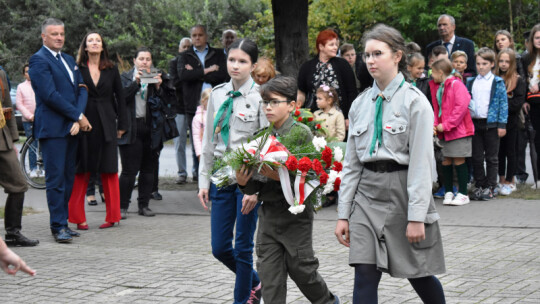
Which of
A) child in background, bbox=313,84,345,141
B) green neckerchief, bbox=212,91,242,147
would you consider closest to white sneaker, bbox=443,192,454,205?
child in background, bbox=313,84,345,141

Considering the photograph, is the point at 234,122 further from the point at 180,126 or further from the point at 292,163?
the point at 180,126

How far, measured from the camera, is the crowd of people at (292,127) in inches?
175

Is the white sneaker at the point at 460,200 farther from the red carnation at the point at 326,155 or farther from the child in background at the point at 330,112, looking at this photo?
the red carnation at the point at 326,155

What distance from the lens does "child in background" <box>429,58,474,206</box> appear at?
1039cm

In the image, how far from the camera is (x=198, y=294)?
6301 mm

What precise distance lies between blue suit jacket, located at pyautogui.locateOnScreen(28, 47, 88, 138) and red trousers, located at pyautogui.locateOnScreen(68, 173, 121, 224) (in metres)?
0.92

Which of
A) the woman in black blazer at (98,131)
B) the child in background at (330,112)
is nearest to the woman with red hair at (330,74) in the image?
the child in background at (330,112)

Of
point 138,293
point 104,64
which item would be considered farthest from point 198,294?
point 104,64

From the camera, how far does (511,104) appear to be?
11219 millimetres

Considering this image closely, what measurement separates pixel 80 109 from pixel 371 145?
5.51 metres

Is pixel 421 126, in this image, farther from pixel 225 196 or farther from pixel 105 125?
pixel 105 125

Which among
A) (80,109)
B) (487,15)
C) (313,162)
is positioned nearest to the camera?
(313,162)

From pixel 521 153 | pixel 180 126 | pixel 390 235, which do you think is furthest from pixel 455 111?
pixel 390 235

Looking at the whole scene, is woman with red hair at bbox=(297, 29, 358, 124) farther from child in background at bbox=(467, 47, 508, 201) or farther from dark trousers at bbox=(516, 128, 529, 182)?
dark trousers at bbox=(516, 128, 529, 182)
